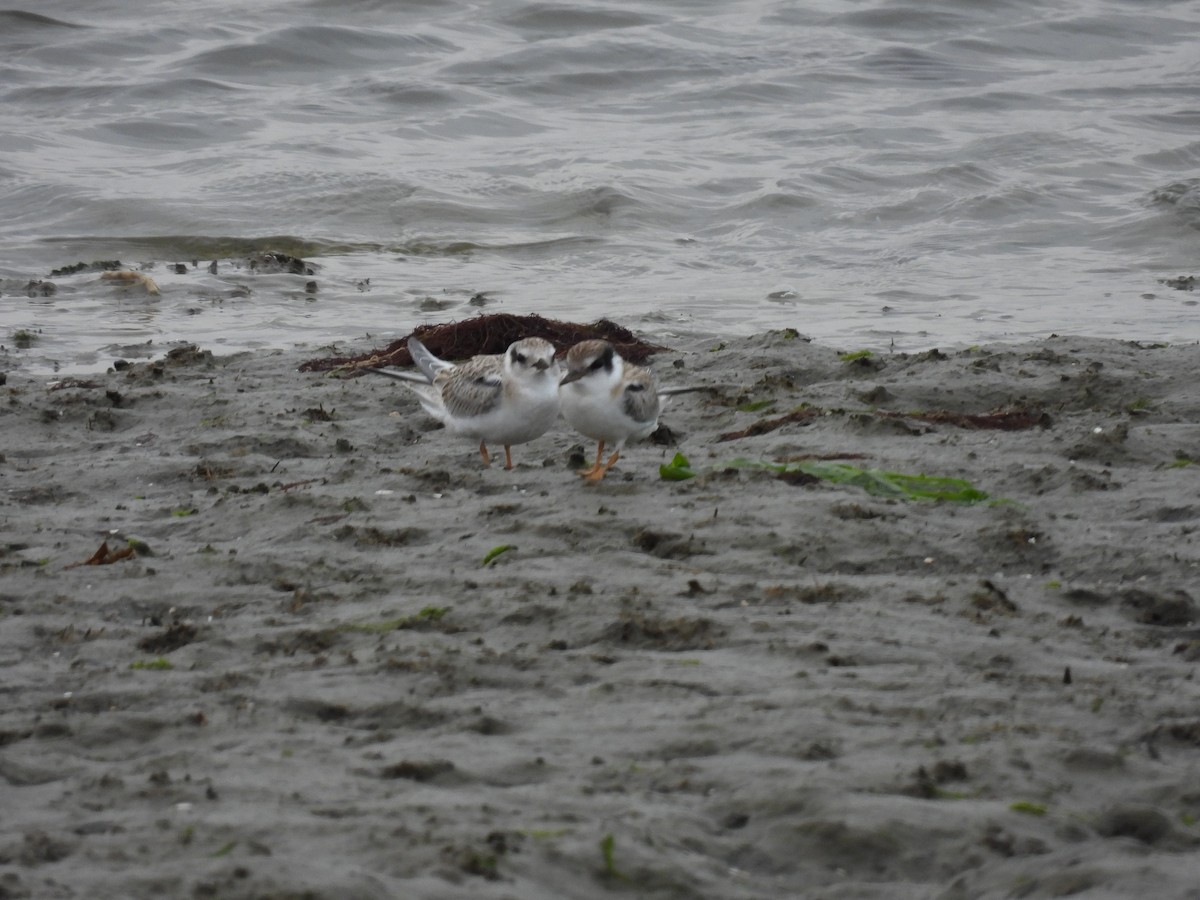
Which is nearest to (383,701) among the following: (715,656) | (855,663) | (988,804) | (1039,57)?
(715,656)

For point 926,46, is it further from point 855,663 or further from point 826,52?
point 855,663

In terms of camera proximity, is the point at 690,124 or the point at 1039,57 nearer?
the point at 690,124

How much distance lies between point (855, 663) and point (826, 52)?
19.0m

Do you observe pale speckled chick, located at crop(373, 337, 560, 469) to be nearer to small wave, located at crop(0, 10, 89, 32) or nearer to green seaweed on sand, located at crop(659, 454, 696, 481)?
green seaweed on sand, located at crop(659, 454, 696, 481)

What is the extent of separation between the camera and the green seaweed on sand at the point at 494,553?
525cm

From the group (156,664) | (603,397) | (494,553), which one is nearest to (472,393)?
(603,397)

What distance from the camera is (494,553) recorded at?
5.29 m

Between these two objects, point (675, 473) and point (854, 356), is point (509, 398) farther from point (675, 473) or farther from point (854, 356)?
point (854, 356)

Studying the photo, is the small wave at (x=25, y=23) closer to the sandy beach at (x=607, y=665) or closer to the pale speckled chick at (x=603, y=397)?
the sandy beach at (x=607, y=665)

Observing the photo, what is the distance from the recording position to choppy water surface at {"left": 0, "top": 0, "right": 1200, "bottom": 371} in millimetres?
11812

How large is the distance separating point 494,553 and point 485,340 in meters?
4.41

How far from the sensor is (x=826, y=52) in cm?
2184

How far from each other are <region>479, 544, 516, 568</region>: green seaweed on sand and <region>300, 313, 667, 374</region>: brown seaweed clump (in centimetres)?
410

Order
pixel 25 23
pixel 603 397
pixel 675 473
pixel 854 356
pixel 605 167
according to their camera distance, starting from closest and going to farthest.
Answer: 1. pixel 675 473
2. pixel 603 397
3. pixel 854 356
4. pixel 605 167
5. pixel 25 23
